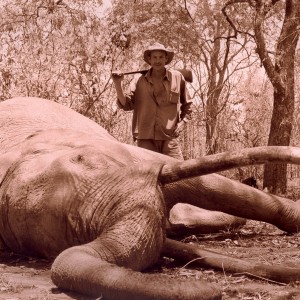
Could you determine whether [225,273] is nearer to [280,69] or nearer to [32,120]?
[32,120]

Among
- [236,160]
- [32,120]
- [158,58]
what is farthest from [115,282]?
[158,58]

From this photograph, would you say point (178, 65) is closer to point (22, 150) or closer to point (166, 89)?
point (166, 89)

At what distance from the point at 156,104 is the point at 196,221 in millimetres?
1925

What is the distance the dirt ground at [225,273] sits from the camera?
11.8ft

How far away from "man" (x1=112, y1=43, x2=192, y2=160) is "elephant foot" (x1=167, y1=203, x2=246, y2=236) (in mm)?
1561

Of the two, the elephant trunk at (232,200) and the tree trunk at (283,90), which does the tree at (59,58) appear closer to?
the tree trunk at (283,90)

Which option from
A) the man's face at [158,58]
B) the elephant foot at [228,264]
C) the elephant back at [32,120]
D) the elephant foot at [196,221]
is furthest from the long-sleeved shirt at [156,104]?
the elephant foot at [228,264]

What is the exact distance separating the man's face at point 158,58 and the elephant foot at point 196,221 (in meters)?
1.79

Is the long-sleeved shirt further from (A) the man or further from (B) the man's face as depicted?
(B) the man's face

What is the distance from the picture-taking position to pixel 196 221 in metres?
6.06

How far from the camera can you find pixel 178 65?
14281 millimetres

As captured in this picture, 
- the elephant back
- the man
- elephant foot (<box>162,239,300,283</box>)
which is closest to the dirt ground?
elephant foot (<box>162,239,300,283</box>)

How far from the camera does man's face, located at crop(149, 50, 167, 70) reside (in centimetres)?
731

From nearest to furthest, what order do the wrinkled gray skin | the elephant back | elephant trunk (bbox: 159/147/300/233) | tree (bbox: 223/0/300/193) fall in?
the wrinkled gray skin, elephant trunk (bbox: 159/147/300/233), the elephant back, tree (bbox: 223/0/300/193)
